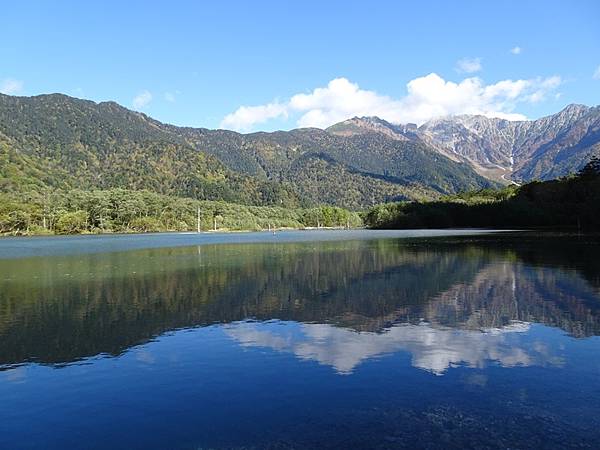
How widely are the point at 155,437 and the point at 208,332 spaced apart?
12415 millimetres

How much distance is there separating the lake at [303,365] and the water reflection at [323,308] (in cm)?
17

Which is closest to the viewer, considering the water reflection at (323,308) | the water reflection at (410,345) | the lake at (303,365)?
the lake at (303,365)

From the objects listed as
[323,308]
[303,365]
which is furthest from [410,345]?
[323,308]

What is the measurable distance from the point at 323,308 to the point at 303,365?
12.0 metres

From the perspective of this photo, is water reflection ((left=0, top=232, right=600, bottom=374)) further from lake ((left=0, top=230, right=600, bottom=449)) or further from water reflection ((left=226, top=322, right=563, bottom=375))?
lake ((left=0, top=230, right=600, bottom=449))

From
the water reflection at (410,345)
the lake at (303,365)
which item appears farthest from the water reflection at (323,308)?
the lake at (303,365)

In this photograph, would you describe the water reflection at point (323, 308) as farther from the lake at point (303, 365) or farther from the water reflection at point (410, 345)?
the lake at point (303, 365)

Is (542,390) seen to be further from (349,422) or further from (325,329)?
(325,329)

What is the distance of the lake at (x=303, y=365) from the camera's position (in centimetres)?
1317

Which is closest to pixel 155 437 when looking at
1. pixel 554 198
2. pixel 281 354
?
pixel 281 354

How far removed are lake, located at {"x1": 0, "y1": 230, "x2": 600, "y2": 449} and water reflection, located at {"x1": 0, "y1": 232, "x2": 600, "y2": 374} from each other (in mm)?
169

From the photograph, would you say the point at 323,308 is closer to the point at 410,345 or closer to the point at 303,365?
the point at 410,345

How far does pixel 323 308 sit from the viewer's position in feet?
103

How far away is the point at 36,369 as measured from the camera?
1931 cm
